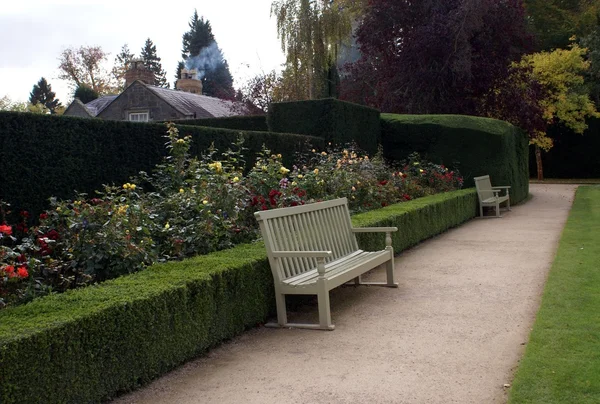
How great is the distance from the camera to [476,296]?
623cm

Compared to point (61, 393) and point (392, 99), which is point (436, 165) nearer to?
point (392, 99)

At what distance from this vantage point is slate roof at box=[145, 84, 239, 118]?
29406 mm

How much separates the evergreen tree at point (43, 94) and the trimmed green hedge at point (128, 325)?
6132 centimetres

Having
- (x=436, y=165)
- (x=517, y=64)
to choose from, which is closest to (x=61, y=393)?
(x=436, y=165)

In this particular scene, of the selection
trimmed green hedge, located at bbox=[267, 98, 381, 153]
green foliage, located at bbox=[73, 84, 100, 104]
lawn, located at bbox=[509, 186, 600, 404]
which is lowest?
lawn, located at bbox=[509, 186, 600, 404]

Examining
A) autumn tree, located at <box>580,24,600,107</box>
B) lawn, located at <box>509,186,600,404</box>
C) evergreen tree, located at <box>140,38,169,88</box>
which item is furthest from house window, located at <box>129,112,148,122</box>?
evergreen tree, located at <box>140,38,169,88</box>

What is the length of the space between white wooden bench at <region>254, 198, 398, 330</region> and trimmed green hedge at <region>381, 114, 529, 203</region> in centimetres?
1037

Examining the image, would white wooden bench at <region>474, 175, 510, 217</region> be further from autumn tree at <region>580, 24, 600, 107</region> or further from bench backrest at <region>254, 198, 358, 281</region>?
autumn tree at <region>580, 24, 600, 107</region>

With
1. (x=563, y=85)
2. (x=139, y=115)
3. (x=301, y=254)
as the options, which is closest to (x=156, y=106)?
(x=139, y=115)

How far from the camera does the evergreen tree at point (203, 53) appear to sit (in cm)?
6438

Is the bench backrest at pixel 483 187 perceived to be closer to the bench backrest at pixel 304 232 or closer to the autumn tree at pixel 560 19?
the bench backrest at pixel 304 232

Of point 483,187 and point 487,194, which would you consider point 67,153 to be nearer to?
point 483,187

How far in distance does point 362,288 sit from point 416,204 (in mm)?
3820

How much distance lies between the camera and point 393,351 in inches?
179
